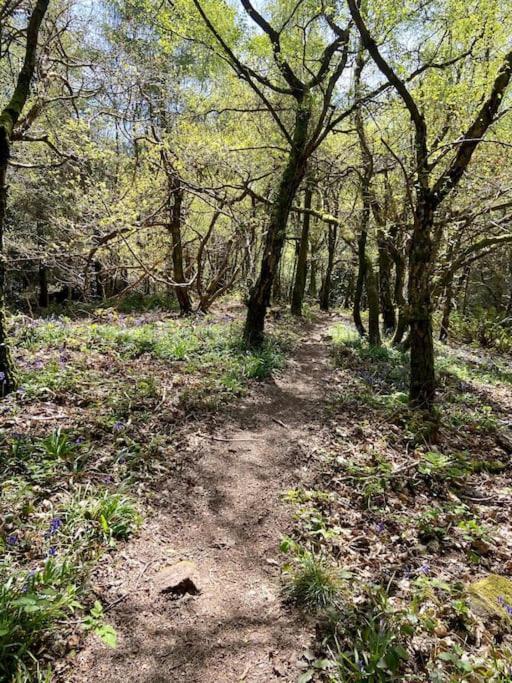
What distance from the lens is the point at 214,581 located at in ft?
10.2

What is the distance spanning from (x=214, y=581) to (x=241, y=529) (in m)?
0.63

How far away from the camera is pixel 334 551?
3.39 meters

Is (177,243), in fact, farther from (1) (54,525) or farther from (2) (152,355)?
(1) (54,525)

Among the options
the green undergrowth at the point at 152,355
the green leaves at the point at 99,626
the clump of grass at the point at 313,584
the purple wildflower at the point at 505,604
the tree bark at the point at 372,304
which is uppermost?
the tree bark at the point at 372,304

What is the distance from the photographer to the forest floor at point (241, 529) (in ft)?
8.14

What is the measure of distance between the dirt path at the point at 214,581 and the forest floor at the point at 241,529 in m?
0.01

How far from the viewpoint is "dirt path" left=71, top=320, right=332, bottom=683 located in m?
2.46

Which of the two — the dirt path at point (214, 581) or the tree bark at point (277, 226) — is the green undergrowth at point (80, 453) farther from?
the tree bark at point (277, 226)

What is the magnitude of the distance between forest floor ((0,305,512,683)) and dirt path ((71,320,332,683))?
0.05 ft

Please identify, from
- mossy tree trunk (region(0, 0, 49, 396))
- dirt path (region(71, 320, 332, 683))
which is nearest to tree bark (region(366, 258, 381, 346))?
dirt path (region(71, 320, 332, 683))

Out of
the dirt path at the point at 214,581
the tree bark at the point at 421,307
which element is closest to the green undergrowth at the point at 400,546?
the dirt path at the point at 214,581

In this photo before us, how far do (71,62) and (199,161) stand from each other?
334 centimetres

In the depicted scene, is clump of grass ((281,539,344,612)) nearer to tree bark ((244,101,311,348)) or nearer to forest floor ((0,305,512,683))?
forest floor ((0,305,512,683))

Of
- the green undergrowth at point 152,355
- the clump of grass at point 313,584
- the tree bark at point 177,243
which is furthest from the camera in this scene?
the tree bark at point 177,243
